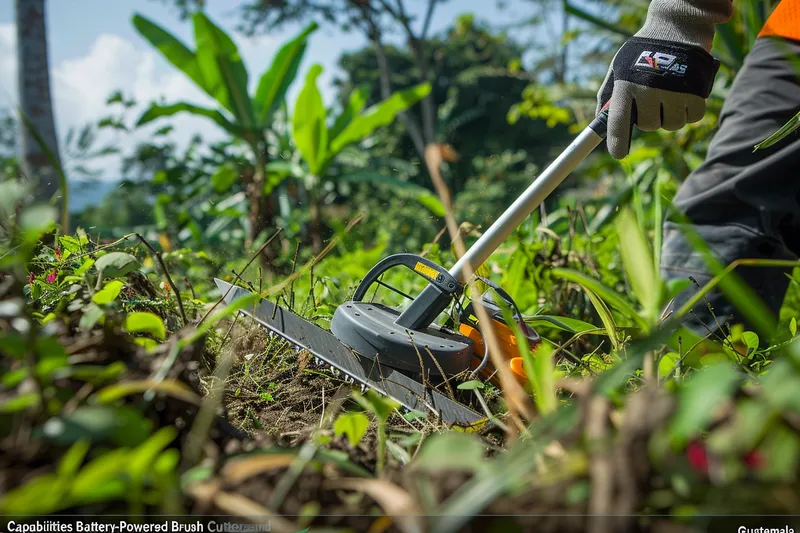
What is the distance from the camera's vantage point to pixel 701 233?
2.16m

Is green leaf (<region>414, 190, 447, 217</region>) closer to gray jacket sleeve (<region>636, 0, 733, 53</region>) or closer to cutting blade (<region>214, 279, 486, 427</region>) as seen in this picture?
cutting blade (<region>214, 279, 486, 427</region>)

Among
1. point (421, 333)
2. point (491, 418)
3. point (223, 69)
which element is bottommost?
point (421, 333)

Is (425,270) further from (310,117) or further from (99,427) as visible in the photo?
(310,117)

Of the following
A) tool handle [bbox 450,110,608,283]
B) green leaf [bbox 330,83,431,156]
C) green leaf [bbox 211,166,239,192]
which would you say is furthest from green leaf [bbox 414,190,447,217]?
green leaf [bbox 211,166,239,192]

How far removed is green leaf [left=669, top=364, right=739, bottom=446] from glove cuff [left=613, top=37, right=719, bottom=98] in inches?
53.6

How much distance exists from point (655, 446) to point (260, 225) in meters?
5.55

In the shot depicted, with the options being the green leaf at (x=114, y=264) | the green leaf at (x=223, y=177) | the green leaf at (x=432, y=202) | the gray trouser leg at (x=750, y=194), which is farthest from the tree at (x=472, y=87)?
the green leaf at (x=114, y=264)

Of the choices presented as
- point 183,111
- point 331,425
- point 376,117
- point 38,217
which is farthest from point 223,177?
point 38,217

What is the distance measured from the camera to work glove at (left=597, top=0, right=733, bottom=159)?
160cm

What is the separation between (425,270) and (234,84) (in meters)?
5.80

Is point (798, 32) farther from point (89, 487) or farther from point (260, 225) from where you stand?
point (260, 225)

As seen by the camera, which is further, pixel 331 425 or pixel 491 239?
pixel 491 239

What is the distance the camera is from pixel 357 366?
137cm

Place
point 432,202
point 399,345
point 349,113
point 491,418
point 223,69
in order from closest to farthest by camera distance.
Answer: point 491,418 → point 399,345 → point 432,202 → point 223,69 → point 349,113
